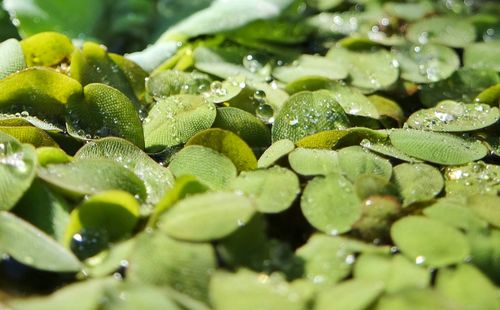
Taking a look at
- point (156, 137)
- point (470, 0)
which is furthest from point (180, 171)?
point (470, 0)

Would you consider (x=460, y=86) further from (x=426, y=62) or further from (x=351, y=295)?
(x=351, y=295)

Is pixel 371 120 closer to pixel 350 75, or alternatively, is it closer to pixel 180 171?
pixel 350 75

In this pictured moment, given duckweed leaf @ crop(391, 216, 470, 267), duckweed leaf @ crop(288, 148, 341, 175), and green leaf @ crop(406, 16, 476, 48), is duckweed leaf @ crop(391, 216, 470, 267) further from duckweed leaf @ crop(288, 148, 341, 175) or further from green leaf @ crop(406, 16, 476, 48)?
green leaf @ crop(406, 16, 476, 48)

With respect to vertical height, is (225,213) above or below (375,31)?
above

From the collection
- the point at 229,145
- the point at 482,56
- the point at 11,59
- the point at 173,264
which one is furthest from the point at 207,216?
the point at 482,56

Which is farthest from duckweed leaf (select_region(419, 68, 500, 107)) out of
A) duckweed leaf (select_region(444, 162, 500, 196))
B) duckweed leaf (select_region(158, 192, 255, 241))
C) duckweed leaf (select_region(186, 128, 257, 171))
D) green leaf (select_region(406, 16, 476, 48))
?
duckweed leaf (select_region(158, 192, 255, 241))

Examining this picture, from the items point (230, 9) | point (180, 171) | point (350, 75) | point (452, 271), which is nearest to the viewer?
point (452, 271)

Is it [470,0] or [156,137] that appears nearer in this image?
[156,137]

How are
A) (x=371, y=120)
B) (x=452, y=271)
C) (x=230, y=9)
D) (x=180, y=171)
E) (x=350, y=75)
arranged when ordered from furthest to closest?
(x=230, y=9) → (x=350, y=75) → (x=371, y=120) → (x=180, y=171) → (x=452, y=271)
